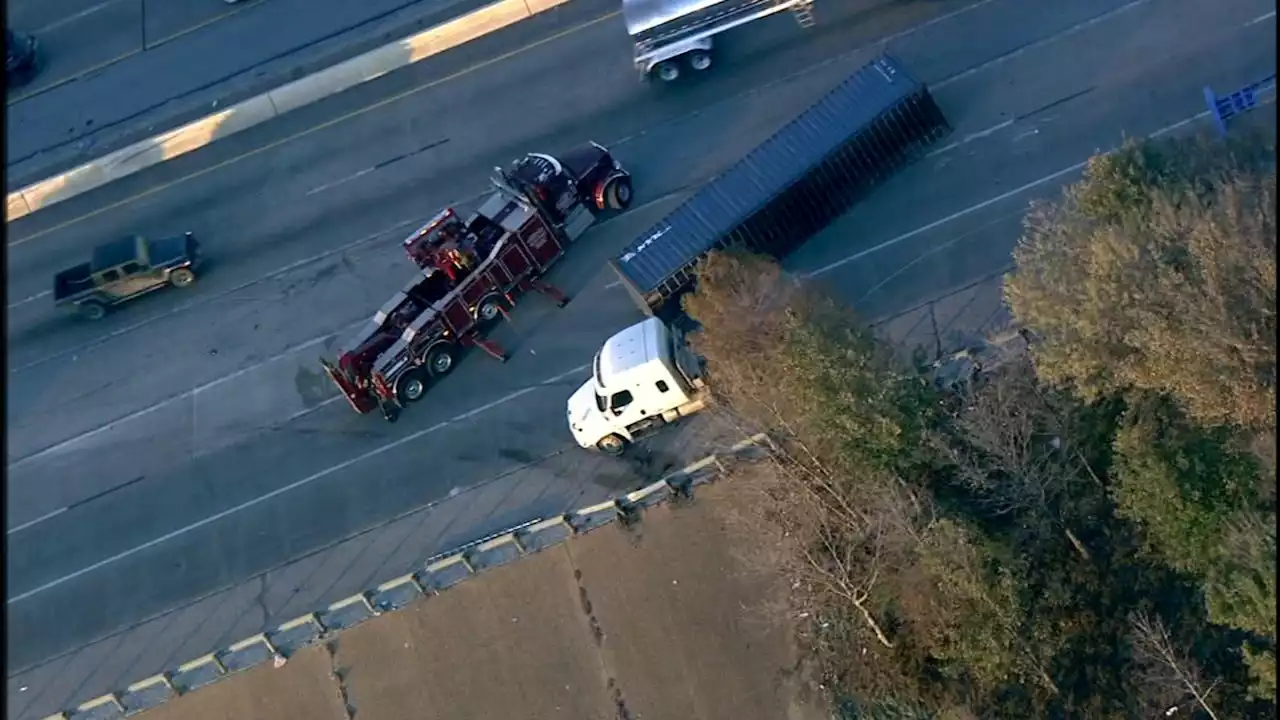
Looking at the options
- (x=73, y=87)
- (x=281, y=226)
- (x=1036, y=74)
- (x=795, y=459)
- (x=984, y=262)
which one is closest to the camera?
(x=795, y=459)

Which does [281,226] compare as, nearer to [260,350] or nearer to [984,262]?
[260,350]

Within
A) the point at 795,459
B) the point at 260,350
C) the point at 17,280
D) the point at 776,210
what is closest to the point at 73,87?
the point at 17,280

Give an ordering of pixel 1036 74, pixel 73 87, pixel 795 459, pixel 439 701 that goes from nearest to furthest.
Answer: pixel 795 459
pixel 439 701
pixel 1036 74
pixel 73 87

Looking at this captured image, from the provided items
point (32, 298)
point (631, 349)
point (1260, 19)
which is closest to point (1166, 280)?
point (631, 349)

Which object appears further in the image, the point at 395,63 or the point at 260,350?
the point at 395,63

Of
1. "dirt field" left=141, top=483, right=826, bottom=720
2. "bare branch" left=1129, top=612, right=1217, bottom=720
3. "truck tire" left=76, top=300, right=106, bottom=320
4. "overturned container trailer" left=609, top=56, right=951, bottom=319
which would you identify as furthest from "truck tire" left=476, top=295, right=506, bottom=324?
"bare branch" left=1129, top=612, right=1217, bottom=720

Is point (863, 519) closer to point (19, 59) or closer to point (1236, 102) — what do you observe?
point (1236, 102)
